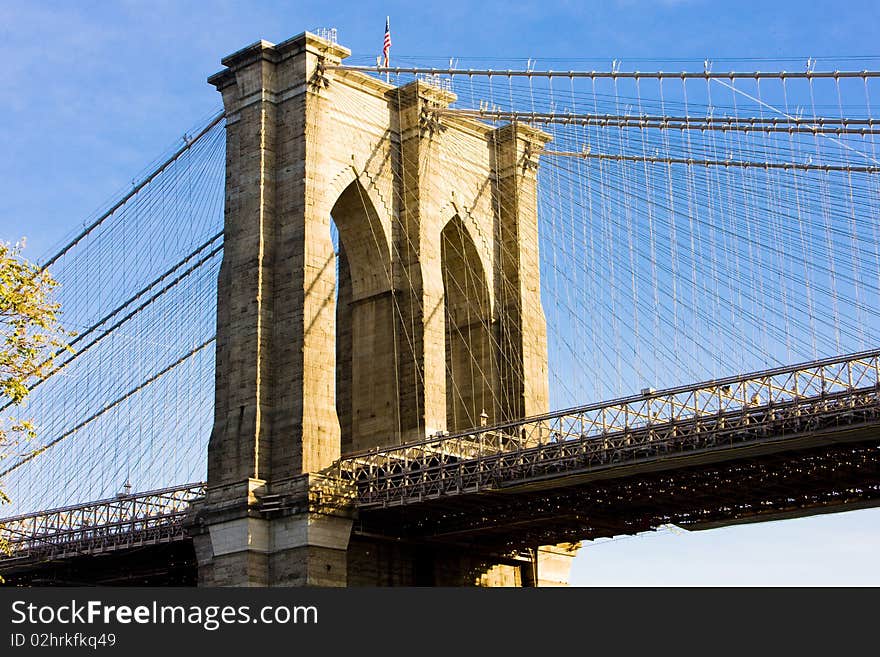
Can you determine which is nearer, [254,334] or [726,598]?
[726,598]

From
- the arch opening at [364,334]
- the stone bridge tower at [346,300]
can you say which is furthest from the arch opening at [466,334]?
the arch opening at [364,334]

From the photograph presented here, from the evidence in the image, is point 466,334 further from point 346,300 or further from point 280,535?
point 280,535

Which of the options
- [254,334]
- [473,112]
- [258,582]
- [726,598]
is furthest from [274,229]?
[726,598]

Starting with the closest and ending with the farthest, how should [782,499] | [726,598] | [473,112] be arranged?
[726,598] < [782,499] < [473,112]

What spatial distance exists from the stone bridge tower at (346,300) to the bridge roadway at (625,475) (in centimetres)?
182

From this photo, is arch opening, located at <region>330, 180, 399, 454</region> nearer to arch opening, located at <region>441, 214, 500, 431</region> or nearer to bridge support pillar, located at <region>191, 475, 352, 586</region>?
arch opening, located at <region>441, 214, 500, 431</region>

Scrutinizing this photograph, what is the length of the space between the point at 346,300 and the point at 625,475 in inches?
869

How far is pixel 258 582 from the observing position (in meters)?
63.2

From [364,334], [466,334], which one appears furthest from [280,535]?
[466,334]

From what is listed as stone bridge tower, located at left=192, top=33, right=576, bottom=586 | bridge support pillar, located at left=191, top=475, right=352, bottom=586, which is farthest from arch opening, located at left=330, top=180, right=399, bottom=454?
bridge support pillar, located at left=191, top=475, right=352, bottom=586

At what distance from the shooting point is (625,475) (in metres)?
57.5

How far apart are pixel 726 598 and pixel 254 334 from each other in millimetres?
33602

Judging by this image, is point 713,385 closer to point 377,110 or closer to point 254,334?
point 254,334

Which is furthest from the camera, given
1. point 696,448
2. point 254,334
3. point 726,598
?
point 254,334
